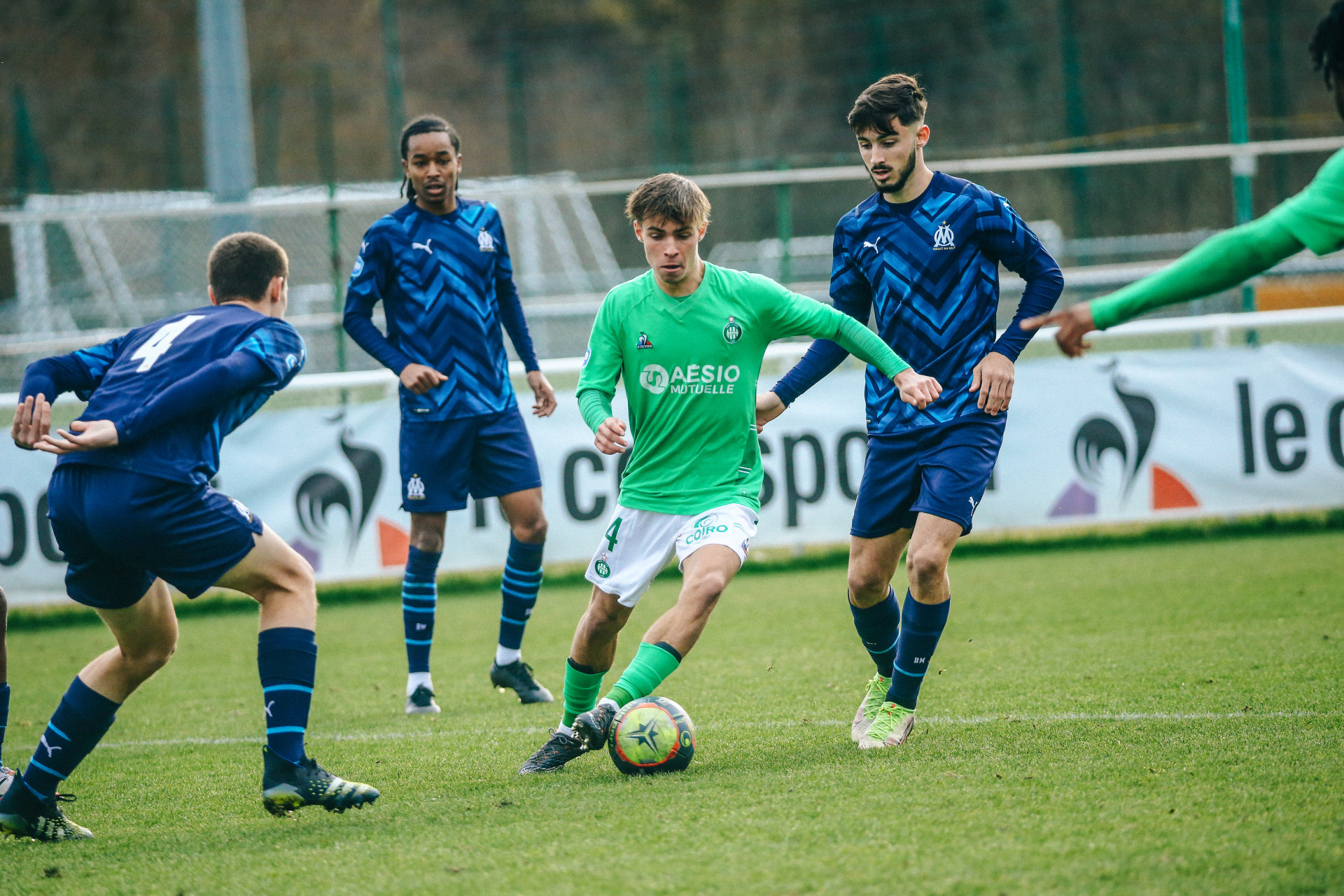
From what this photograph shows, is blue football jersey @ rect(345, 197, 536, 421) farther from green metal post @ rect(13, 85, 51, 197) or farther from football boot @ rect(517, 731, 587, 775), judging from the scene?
green metal post @ rect(13, 85, 51, 197)

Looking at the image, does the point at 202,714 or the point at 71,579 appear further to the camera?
the point at 202,714

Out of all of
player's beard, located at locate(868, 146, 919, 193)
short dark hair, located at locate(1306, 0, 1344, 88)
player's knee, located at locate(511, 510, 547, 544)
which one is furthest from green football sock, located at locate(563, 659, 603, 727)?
short dark hair, located at locate(1306, 0, 1344, 88)

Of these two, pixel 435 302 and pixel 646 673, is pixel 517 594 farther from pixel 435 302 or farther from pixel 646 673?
pixel 646 673

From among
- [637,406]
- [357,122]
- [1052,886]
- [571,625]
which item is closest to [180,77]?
[357,122]

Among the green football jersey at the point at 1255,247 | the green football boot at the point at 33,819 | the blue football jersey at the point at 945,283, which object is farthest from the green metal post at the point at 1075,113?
the green football boot at the point at 33,819

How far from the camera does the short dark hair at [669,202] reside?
4168mm

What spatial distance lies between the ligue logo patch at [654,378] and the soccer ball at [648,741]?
98 cm

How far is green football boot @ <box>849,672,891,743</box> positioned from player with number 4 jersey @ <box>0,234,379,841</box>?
158 centimetres

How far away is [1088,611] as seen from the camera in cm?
680

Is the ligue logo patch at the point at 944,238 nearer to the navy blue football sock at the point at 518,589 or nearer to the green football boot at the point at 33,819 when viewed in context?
the navy blue football sock at the point at 518,589

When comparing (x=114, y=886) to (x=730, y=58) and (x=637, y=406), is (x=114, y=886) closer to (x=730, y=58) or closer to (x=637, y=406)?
(x=637, y=406)

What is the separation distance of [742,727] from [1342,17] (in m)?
2.83

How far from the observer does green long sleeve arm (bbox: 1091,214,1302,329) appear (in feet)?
10.3

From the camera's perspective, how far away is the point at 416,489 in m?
→ 5.85
